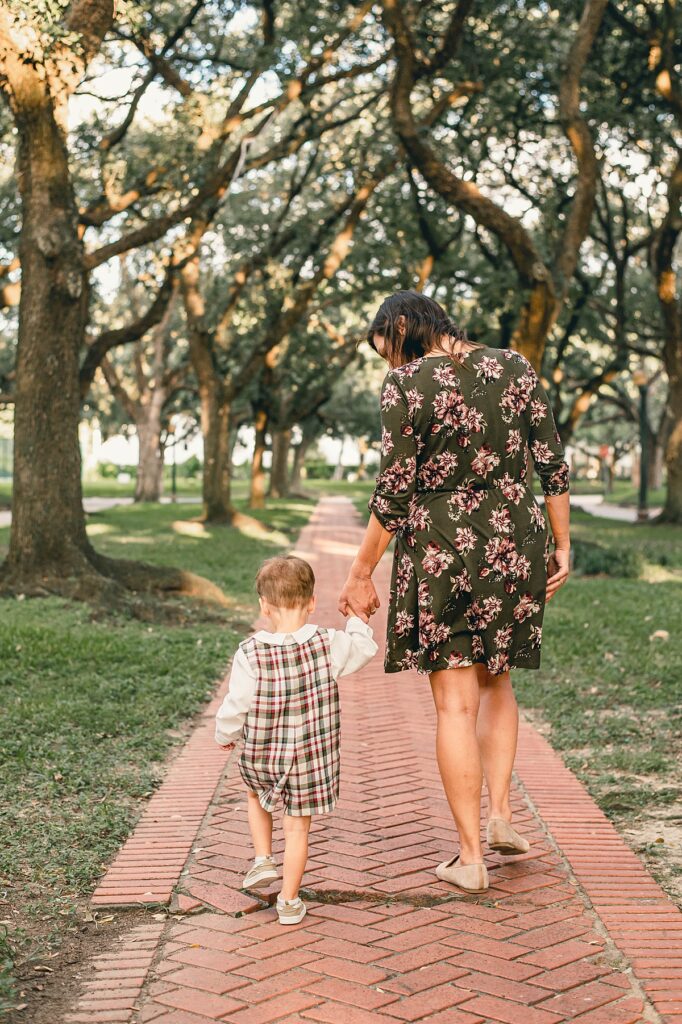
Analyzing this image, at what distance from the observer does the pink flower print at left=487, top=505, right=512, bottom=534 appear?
386 centimetres

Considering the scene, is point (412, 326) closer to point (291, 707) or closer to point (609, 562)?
point (291, 707)

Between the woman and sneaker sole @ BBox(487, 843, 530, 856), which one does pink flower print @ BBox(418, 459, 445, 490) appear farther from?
sneaker sole @ BBox(487, 843, 530, 856)

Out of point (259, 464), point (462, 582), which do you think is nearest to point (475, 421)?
point (462, 582)

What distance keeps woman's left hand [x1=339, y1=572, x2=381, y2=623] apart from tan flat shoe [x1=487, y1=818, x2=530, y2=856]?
35.2 inches

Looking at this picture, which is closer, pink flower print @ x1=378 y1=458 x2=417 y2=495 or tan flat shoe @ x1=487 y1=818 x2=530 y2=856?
pink flower print @ x1=378 y1=458 x2=417 y2=495

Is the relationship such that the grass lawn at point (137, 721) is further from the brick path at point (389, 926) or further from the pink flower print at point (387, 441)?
the pink flower print at point (387, 441)

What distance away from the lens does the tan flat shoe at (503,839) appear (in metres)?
4.06

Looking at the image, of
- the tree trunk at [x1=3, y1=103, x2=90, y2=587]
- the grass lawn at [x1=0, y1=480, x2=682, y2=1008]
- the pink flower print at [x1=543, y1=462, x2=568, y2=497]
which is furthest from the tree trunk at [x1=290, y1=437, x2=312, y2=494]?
the pink flower print at [x1=543, y1=462, x2=568, y2=497]

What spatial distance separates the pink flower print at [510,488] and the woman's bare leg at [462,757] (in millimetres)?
586

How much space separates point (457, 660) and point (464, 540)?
0.40 meters

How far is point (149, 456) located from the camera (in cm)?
3588

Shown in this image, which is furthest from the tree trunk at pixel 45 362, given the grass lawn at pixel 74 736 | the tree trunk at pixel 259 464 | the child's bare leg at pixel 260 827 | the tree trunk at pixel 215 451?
the tree trunk at pixel 259 464

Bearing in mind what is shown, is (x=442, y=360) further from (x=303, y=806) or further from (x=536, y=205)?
(x=536, y=205)

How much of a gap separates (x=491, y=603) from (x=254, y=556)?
12.8 m
